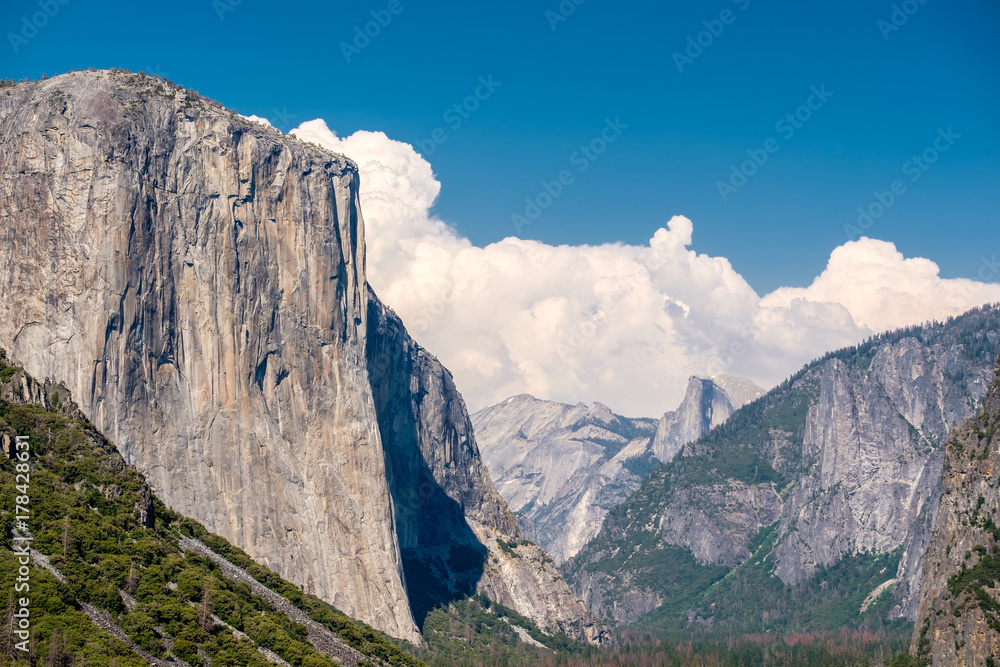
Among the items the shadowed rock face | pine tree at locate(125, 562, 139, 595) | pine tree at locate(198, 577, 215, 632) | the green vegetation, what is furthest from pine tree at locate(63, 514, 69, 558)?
the shadowed rock face

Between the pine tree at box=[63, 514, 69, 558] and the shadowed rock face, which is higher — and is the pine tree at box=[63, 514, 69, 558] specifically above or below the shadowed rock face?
below

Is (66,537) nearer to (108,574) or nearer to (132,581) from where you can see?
(108,574)

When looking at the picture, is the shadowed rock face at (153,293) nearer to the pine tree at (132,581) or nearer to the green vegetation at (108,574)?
the green vegetation at (108,574)

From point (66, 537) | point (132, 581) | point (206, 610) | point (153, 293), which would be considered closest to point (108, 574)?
point (132, 581)

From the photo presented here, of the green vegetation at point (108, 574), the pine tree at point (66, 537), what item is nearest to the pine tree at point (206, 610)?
the green vegetation at point (108, 574)

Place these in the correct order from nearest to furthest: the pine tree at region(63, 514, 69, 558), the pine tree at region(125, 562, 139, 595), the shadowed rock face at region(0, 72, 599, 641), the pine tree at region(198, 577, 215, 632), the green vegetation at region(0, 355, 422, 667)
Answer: the green vegetation at region(0, 355, 422, 667)
the pine tree at region(63, 514, 69, 558)
the pine tree at region(125, 562, 139, 595)
the pine tree at region(198, 577, 215, 632)
the shadowed rock face at region(0, 72, 599, 641)

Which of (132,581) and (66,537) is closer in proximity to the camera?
(66,537)

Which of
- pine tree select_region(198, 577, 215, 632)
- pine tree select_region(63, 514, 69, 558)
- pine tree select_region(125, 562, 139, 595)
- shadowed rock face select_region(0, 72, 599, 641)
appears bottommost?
pine tree select_region(198, 577, 215, 632)

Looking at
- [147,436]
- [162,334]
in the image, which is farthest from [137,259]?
[147,436]

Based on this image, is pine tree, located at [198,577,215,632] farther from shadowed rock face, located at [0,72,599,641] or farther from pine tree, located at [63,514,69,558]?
shadowed rock face, located at [0,72,599,641]

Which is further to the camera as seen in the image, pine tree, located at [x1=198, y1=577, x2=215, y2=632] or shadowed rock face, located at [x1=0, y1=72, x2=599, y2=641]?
shadowed rock face, located at [x1=0, y1=72, x2=599, y2=641]

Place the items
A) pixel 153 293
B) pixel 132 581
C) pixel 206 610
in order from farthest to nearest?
pixel 153 293 < pixel 206 610 < pixel 132 581
